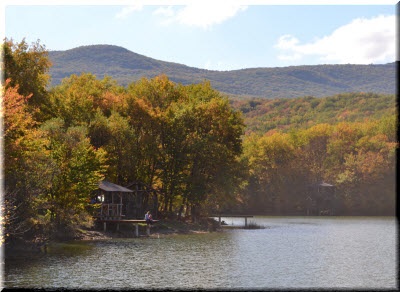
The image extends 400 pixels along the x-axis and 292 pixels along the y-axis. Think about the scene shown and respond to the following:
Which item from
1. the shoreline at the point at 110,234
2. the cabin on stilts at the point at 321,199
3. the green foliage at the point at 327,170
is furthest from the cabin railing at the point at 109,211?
the cabin on stilts at the point at 321,199

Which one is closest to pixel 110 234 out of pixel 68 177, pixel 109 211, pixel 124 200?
pixel 109 211

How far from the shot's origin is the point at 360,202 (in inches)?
5581

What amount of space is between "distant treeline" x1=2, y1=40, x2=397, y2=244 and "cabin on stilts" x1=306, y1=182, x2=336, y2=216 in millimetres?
1631

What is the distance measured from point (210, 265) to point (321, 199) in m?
107

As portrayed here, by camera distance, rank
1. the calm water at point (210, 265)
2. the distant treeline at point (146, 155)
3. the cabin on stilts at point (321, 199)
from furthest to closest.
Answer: the cabin on stilts at point (321, 199) < the distant treeline at point (146, 155) < the calm water at point (210, 265)

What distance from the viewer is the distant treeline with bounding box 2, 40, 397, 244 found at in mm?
44438

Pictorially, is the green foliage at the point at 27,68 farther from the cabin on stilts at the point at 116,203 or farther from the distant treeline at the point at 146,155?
the cabin on stilts at the point at 116,203

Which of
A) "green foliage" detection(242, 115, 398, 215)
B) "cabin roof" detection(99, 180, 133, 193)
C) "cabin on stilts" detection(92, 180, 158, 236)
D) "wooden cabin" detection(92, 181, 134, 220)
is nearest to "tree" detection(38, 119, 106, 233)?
"cabin roof" detection(99, 180, 133, 193)

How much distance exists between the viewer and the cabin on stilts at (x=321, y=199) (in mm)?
143500

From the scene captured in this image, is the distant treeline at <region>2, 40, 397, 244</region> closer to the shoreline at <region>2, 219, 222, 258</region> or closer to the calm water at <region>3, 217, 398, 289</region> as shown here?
the shoreline at <region>2, 219, 222, 258</region>

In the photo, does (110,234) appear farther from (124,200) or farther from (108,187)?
(124,200)

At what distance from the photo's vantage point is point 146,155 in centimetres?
7731

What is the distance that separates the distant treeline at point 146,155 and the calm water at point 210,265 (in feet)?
13.3

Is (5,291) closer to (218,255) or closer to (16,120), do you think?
(16,120)
